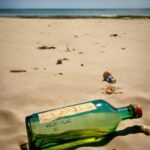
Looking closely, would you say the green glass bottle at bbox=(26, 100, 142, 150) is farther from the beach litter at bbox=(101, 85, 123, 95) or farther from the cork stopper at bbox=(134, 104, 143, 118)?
the beach litter at bbox=(101, 85, 123, 95)

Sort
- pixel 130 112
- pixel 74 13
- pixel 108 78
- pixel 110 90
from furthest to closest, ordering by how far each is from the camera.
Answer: pixel 74 13 < pixel 108 78 < pixel 110 90 < pixel 130 112

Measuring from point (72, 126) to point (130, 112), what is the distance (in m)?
0.34

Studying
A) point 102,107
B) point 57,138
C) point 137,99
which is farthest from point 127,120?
point 57,138

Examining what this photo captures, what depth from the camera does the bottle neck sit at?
131cm

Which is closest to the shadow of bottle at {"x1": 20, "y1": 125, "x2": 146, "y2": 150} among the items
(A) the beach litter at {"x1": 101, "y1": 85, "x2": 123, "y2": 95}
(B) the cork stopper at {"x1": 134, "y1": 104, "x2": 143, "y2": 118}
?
(B) the cork stopper at {"x1": 134, "y1": 104, "x2": 143, "y2": 118}

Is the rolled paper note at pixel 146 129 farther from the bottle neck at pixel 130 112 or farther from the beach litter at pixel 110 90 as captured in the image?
the beach litter at pixel 110 90

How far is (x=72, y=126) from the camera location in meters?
1.26

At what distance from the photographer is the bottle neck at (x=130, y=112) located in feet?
4.29

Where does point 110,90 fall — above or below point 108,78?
below

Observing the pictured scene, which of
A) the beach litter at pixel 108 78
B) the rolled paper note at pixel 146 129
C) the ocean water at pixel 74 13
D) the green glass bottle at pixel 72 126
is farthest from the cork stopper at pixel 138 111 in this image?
the ocean water at pixel 74 13

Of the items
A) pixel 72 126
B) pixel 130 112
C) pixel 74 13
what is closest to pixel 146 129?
pixel 130 112

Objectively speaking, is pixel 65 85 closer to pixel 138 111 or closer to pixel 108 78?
pixel 108 78

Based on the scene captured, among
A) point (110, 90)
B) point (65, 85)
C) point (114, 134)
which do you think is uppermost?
point (65, 85)

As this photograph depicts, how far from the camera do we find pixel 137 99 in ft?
6.05
